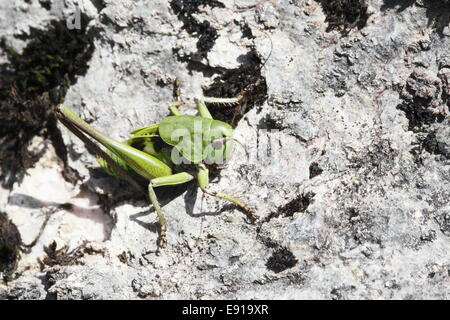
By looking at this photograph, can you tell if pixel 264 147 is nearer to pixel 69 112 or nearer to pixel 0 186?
pixel 69 112

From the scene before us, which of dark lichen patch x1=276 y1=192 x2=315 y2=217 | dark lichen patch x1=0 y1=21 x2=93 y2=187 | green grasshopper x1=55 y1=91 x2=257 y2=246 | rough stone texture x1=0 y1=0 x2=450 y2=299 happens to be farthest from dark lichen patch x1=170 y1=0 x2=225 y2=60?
dark lichen patch x1=276 y1=192 x2=315 y2=217

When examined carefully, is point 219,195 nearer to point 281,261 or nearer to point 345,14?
point 281,261

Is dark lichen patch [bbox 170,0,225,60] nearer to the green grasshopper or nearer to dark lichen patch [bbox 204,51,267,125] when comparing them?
dark lichen patch [bbox 204,51,267,125]

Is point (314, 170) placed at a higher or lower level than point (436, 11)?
lower

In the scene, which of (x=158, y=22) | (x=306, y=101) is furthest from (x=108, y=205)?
(x=306, y=101)

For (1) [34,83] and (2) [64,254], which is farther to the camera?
(1) [34,83]

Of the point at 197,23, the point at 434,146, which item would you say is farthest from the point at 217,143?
the point at 434,146

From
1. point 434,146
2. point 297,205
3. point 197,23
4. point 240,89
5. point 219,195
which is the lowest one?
point 297,205
